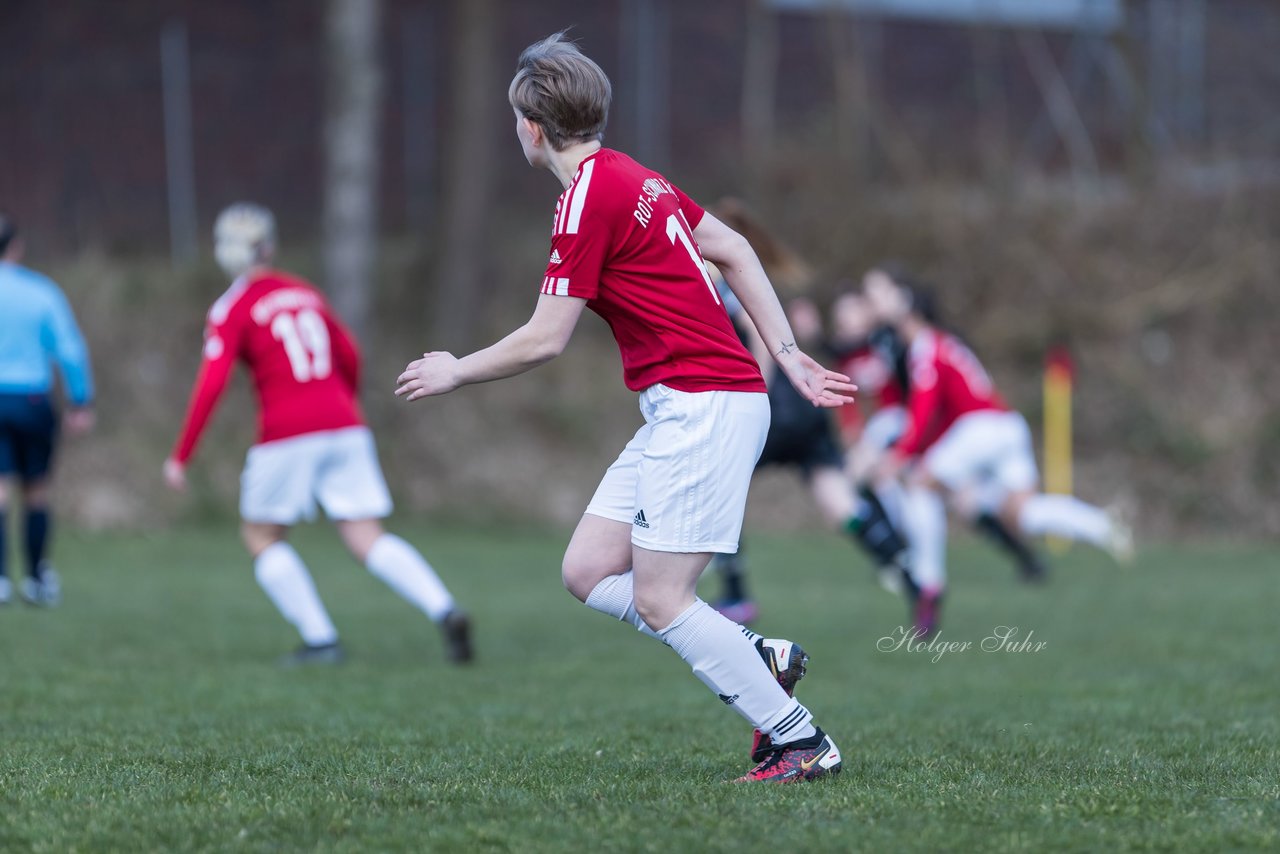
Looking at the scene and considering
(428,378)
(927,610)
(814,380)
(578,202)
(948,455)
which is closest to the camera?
(428,378)

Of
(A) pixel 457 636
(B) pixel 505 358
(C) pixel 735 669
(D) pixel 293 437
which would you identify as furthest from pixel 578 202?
(A) pixel 457 636

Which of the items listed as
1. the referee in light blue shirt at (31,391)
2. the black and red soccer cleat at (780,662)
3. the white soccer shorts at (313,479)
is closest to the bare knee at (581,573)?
the black and red soccer cleat at (780,662)

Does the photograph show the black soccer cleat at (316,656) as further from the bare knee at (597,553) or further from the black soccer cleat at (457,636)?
the bare knee at (597,553)

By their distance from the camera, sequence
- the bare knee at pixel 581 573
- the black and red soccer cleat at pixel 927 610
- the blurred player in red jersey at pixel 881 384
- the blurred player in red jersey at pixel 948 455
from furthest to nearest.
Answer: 1. the blurred player in red jersey at pixel 881 384
2. the blurred player in red jersey at pixel 948 455
3. the black and red soccer cleat at pixel 927 610
4. the bare knee at pixel 581 573

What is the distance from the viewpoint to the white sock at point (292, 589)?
729 centimetres

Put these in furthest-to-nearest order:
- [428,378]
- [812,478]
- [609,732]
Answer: [812,478]
[609,732]
[428,378]

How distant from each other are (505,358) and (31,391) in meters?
6.65

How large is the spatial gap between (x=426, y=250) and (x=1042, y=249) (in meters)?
7.71

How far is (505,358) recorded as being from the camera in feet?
12.7

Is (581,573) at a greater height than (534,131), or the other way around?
(534,131)

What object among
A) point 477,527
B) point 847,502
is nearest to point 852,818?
point 847,502

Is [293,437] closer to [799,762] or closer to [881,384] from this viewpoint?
[799,762]

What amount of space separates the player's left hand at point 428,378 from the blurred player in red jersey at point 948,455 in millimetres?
5002

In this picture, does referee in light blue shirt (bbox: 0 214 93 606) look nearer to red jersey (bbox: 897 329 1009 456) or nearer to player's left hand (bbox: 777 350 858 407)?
red jersey (bbox: 897 329 1009 456)
